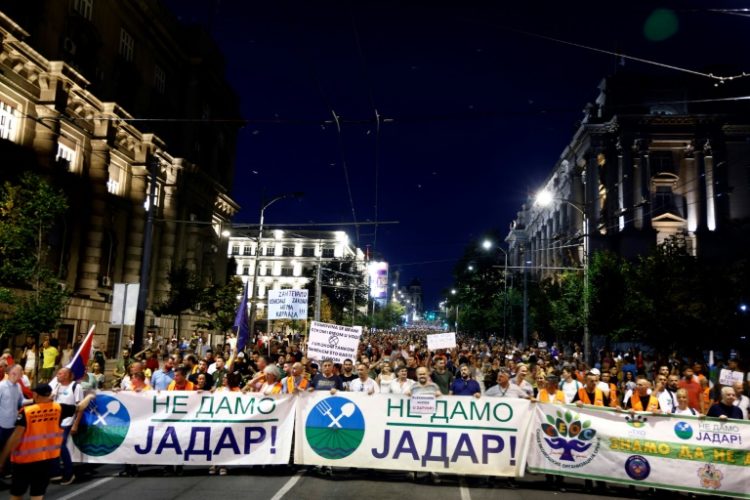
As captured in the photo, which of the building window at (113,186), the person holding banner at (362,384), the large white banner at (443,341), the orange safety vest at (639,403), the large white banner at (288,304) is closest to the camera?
the orange safety vest at (639,403)

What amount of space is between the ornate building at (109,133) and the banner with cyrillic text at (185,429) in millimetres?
11236

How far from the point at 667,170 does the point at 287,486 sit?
52806mm

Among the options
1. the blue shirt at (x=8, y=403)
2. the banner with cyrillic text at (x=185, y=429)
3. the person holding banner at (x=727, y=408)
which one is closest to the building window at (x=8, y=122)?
the blue shirt at (x=8, y=403)

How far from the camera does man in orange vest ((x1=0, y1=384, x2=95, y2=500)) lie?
20.0ft

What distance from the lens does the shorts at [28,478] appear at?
20.0ft

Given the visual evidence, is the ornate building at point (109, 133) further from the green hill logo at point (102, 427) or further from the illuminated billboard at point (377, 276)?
Result: the illuminated billboard at point (377, 276)

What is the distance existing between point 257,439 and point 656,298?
2207 cm

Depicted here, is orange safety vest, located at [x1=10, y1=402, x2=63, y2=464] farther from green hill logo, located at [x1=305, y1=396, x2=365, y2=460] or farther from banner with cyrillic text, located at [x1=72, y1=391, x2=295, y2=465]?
green hill logo, located at [x1=305, y1=396, x2=365, y2=460]

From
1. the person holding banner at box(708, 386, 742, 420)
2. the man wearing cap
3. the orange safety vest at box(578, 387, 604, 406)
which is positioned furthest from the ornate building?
the person holding banner at box(708, 386, 742, 420)

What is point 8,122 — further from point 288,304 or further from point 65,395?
point 65,395

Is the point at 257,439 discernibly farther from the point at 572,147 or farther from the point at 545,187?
the point at 545,187

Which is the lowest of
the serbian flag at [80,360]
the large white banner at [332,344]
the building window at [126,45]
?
the serbian flag at [80,360]

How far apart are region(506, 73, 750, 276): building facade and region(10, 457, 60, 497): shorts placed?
4525 cm

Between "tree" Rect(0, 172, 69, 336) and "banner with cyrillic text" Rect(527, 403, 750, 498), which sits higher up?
"tree" Rect(0, 172, 69, 336)
